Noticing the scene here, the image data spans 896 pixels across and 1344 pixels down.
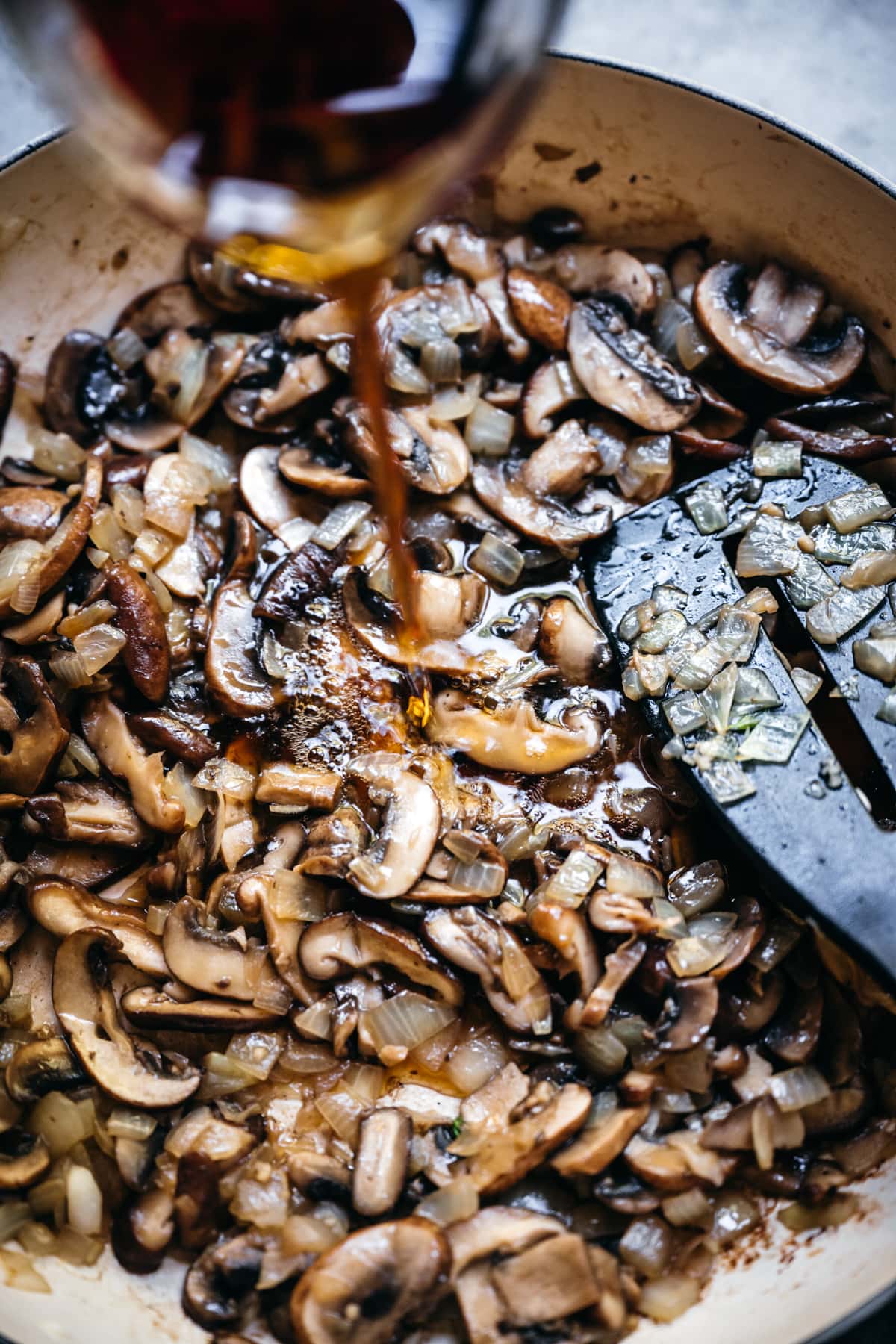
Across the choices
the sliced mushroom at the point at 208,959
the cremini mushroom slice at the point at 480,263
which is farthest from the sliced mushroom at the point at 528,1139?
the cremini mushroom slice at the point at 480,263

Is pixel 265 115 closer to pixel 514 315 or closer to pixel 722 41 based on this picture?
pixel 514 315

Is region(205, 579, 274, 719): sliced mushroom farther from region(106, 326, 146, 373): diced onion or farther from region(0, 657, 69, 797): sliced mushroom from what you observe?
region(106, 326, 146, 373): diced onion

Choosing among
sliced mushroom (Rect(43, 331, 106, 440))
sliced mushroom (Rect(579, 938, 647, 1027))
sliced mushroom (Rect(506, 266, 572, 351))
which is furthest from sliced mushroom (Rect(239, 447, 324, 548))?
sliced mushroom (Rect(579, 938, 647, 1027))

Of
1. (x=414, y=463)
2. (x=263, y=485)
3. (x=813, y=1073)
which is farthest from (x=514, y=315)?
(x=813, y=1073)

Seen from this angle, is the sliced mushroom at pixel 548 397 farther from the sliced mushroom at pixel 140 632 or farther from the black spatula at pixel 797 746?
the sliced mushroom at pixel 140 632

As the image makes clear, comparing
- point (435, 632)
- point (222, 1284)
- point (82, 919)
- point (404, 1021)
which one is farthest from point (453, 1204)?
point (435, 632)
